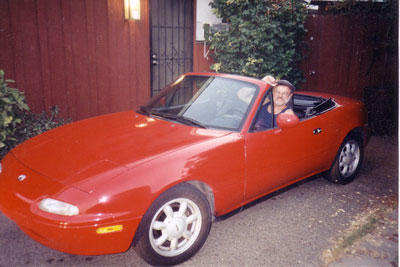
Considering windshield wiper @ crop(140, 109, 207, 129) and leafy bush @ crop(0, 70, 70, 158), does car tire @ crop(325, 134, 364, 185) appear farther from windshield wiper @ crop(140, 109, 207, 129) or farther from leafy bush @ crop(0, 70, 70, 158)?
leafy bush @ crop(0, 70, 70, 158)

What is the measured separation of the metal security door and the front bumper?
4.92 m

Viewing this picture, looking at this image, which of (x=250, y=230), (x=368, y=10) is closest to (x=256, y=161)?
(x=250, y=230)

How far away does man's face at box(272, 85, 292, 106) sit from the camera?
419 centimetres

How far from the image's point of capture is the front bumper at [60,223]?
250 centimetres

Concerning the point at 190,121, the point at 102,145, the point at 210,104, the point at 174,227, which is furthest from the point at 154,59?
the point at 174,227

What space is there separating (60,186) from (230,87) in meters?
1.92

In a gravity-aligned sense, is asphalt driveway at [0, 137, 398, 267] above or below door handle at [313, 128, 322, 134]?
below

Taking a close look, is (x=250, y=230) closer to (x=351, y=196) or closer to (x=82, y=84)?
(x=351, y=196)

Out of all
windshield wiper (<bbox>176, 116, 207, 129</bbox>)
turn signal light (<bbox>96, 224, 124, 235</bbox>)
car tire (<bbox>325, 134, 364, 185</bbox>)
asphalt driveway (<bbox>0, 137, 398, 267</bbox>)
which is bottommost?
asphalt driveway (<bbox>0, 137, 398, 267</bbox>)

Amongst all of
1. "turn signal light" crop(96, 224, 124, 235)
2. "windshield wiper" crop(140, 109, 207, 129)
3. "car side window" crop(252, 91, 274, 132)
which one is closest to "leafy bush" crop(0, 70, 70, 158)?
"windshield wiper" crop(140, 109, 207, 129)

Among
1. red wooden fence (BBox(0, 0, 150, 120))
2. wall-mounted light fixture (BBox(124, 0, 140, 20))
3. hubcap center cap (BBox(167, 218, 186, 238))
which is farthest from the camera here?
wall-mounted light fixture (BBox(124, 0, 140, 20))

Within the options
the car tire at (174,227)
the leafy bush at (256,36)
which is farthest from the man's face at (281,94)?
the leafy bush at (256,36)

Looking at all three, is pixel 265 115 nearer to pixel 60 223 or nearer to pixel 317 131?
pixel 317 131

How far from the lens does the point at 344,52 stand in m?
9.04
